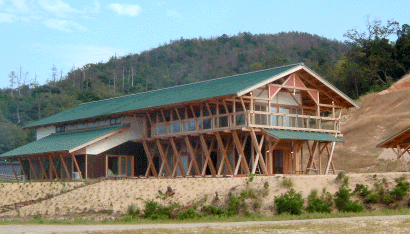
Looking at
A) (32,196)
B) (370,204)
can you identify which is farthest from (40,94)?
(370,204)

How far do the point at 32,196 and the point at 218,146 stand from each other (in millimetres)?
11897

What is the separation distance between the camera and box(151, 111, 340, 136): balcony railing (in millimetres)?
36469

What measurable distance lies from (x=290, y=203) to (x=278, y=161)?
1413 cm

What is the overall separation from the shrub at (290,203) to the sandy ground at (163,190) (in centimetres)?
54

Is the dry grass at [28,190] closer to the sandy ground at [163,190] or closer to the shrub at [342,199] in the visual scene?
the sandy ground at [163,190]

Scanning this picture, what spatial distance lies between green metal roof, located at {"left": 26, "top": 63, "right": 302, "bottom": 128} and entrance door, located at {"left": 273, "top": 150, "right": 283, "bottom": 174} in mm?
5092

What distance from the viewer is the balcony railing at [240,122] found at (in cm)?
3647

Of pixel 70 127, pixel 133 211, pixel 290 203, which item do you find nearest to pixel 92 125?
pixel 70 127

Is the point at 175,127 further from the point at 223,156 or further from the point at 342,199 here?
the point at 342,199

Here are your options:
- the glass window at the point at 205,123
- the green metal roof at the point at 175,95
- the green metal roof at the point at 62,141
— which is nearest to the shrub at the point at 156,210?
the green metal roof at the point at 175,95

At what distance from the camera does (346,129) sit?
5962 cm

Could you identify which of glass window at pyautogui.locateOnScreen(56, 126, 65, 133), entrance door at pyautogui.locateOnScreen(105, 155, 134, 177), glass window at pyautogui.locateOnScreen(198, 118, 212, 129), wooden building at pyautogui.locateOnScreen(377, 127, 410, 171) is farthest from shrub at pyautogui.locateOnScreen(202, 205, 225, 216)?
glass window at pyautogui.locateOnScreen(56, 126, 65, 133)

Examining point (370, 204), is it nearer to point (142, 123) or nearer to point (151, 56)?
point (142, 123)

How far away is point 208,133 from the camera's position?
3791cm
